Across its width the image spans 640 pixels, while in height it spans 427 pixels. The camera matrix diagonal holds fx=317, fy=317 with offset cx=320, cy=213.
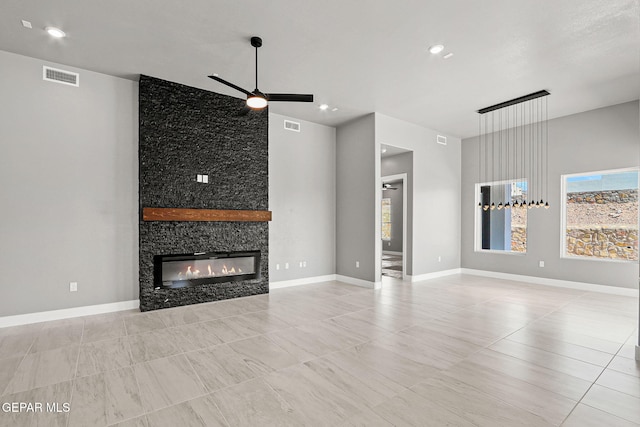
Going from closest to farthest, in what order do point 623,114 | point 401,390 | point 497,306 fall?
point 401,390, point 497,306, point 623,114

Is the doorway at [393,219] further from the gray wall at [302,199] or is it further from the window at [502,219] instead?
the gray wall at [302,199]

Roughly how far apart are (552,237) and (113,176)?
825 centimetres

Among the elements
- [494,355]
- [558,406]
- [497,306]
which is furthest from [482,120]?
[558,406]

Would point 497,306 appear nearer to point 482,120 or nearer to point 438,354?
point 438,354

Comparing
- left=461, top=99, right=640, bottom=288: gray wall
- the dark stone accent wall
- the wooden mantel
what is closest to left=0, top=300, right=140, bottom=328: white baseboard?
the dark stone accent wall

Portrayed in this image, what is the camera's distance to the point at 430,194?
7.48 m

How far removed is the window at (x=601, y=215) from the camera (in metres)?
5.89

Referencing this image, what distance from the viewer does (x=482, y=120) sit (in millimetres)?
6793

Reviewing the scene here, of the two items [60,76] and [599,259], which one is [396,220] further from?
[60,76]

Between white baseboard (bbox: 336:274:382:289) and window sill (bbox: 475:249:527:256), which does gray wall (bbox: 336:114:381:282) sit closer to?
white baseboard (bbox: 336:274:382:289)

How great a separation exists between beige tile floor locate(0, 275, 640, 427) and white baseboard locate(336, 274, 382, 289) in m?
1.38

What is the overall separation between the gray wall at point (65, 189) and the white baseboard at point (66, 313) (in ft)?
0.20

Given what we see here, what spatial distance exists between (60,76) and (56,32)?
3.16 ft

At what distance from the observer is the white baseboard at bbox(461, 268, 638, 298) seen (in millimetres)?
5781
